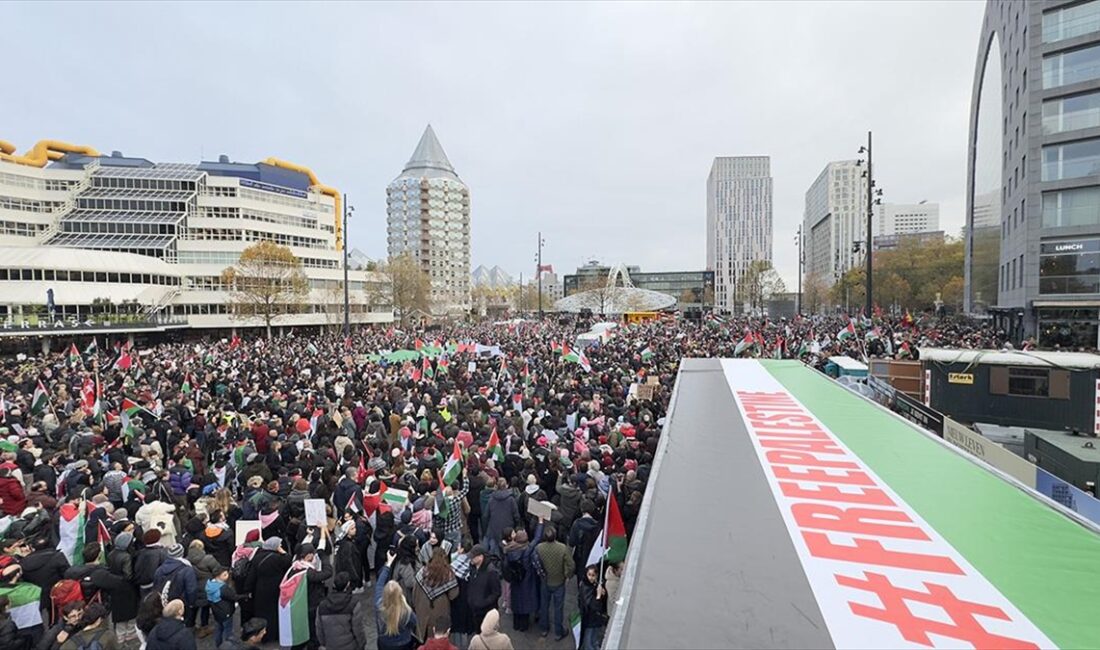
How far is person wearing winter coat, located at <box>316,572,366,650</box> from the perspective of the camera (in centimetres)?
529

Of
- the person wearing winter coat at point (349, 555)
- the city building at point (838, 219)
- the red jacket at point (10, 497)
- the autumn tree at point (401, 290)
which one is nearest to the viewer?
the person wearing winter coat at point (349, 555)

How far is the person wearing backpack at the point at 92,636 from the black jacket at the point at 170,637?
38 centimetres

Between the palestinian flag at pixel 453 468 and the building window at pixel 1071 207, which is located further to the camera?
the building window at pixel 1071 207

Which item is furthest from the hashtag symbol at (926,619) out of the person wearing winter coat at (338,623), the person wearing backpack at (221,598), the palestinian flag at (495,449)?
the palestinian flag at (495,449)

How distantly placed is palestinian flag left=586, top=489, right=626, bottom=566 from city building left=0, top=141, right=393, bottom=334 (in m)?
50.8

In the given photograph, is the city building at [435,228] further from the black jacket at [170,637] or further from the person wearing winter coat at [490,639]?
the person wearing winter coat at [490,639]

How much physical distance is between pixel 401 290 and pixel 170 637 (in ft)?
212

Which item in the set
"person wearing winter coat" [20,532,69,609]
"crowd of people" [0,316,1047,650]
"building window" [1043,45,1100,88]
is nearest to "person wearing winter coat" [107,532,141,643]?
"crowd of people" [0,316,1047,650]

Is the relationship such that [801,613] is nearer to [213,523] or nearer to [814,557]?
[814,557]

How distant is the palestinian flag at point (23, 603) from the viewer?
529cm

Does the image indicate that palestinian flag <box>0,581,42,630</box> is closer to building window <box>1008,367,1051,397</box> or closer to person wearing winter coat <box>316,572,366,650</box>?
person wearing winter coat <box>316,572,366,650</box>

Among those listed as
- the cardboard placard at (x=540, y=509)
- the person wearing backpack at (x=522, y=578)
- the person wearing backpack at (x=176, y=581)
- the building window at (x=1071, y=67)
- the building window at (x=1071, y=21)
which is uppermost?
the building window at (x=1071, y=21)

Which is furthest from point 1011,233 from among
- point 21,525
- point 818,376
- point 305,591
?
point 21,525

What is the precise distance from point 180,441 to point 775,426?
468 inches
